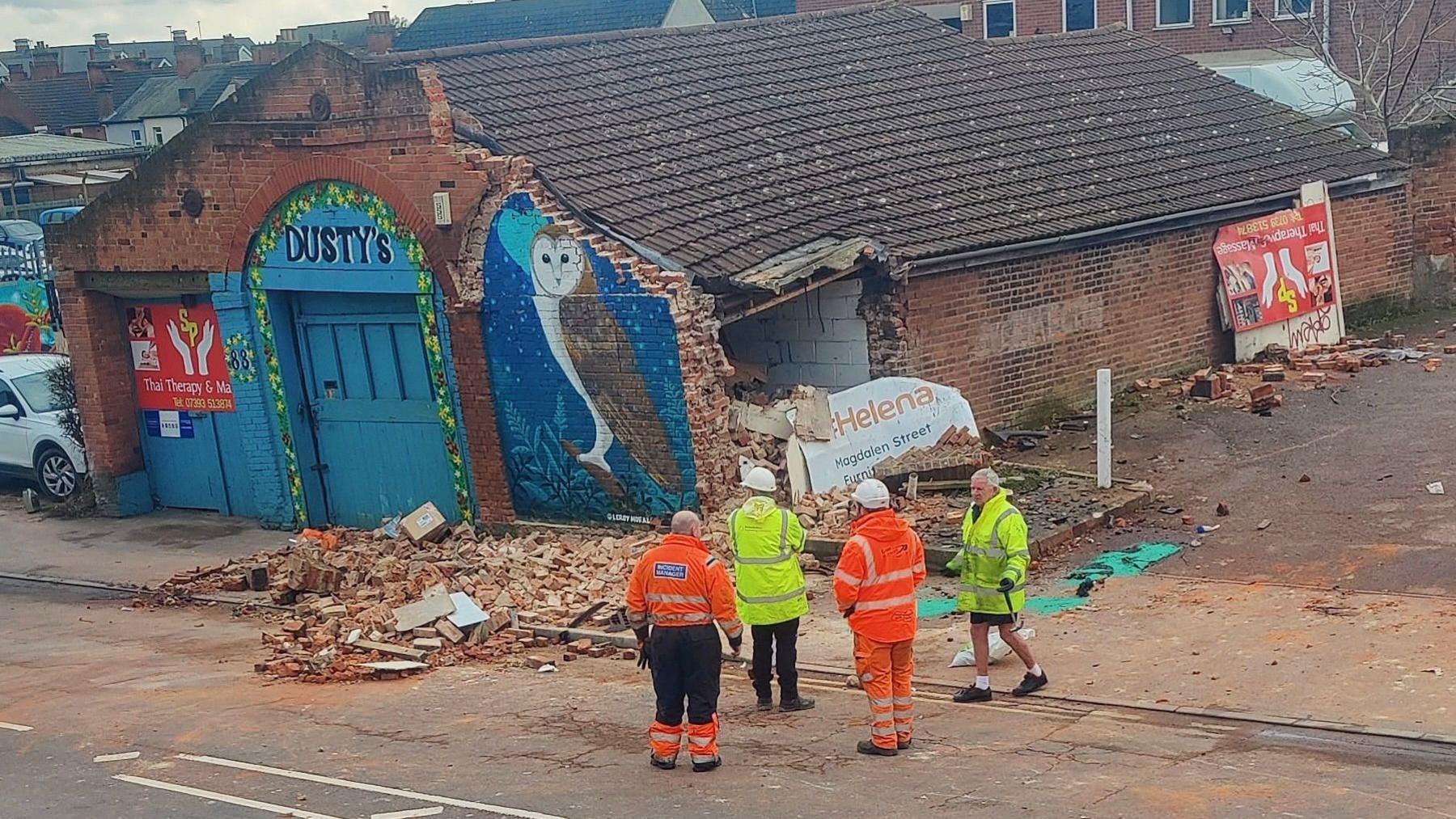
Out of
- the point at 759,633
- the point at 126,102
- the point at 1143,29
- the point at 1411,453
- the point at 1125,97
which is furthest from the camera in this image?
the point at 126,102

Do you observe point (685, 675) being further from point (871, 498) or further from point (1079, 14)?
point (1079, 14)

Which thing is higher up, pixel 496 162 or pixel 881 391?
pixel 496 162

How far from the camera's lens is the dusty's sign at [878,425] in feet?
50.5

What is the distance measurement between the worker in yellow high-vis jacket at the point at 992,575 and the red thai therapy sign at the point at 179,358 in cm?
1094

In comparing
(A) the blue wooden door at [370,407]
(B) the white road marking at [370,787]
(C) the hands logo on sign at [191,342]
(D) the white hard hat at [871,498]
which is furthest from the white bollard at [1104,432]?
(C) the hands logo on sign at [191,342]

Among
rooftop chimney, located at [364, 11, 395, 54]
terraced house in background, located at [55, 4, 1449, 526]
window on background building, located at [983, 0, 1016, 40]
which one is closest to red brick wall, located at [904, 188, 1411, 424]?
terraced house in background, located at [55, 4, 1449, 526]

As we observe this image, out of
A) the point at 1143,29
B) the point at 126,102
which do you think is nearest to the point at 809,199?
the point at 1143,29

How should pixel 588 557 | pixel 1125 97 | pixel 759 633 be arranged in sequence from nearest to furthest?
pixel 759 633
pixel 588 557
pixel 1125 97

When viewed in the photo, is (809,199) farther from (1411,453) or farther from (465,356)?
(1411,453)

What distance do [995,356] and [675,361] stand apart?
433cm

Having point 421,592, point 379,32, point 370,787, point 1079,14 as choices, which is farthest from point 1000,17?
point 370,787

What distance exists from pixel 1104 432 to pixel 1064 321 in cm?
354

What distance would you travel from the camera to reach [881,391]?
52.3ft

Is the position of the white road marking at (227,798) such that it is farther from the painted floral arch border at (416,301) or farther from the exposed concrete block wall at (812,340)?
the exposed concrete block wall at (812,340)
